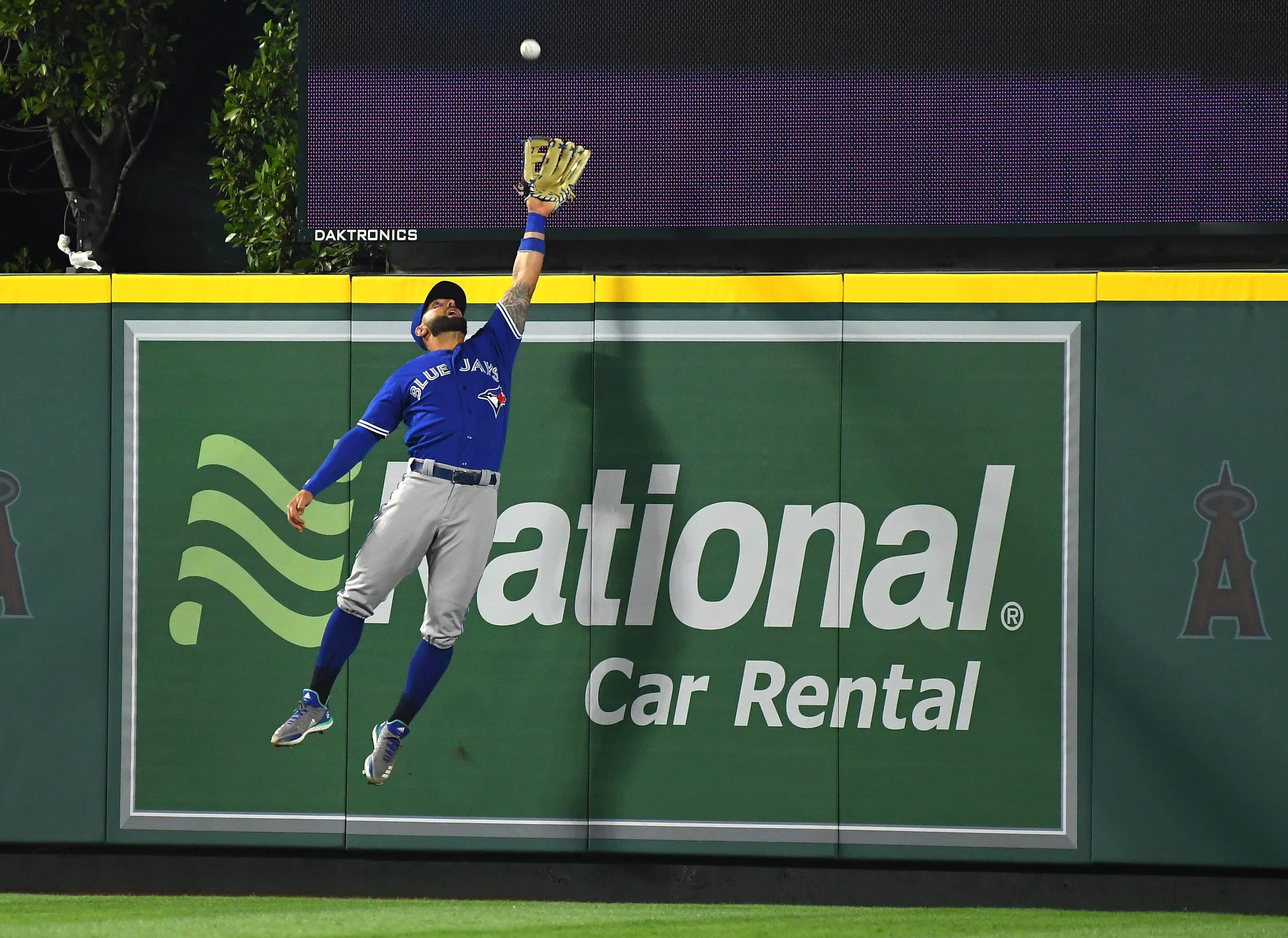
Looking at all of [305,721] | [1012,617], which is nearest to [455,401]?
[305,721]

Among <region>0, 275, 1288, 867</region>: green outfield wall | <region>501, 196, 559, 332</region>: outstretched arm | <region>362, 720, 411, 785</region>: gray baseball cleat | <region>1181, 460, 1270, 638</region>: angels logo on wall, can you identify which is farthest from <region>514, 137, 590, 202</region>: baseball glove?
<region>1181, 460, 1270, 638</region>: angels logo on wall

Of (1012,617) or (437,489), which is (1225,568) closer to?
Answer: (1012,617)

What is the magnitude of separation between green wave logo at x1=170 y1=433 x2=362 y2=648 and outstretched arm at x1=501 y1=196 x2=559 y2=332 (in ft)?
2.97

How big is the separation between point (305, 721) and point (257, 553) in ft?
2.37

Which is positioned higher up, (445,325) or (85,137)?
(85,137)

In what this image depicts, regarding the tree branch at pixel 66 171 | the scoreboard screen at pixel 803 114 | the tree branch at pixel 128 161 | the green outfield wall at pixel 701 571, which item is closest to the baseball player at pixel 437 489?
the green outfield wall at pixel 701 571

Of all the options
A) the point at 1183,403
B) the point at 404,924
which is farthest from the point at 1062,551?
the point at 404,924

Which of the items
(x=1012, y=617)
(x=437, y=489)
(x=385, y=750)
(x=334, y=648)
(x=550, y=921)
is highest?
(x=437, y=489)

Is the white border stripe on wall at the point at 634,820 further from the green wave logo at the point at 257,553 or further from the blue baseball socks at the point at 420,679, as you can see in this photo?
the blue baseball socks at the point at 420,679

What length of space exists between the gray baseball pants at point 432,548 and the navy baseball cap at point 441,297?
60 cm

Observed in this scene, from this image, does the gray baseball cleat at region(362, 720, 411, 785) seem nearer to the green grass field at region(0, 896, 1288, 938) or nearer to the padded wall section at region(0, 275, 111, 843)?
the green grass field at region(0, 896, 1288, 938)

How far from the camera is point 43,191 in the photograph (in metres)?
8.75

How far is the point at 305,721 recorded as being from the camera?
16.1 feet

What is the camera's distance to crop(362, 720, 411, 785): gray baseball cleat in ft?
16.2
